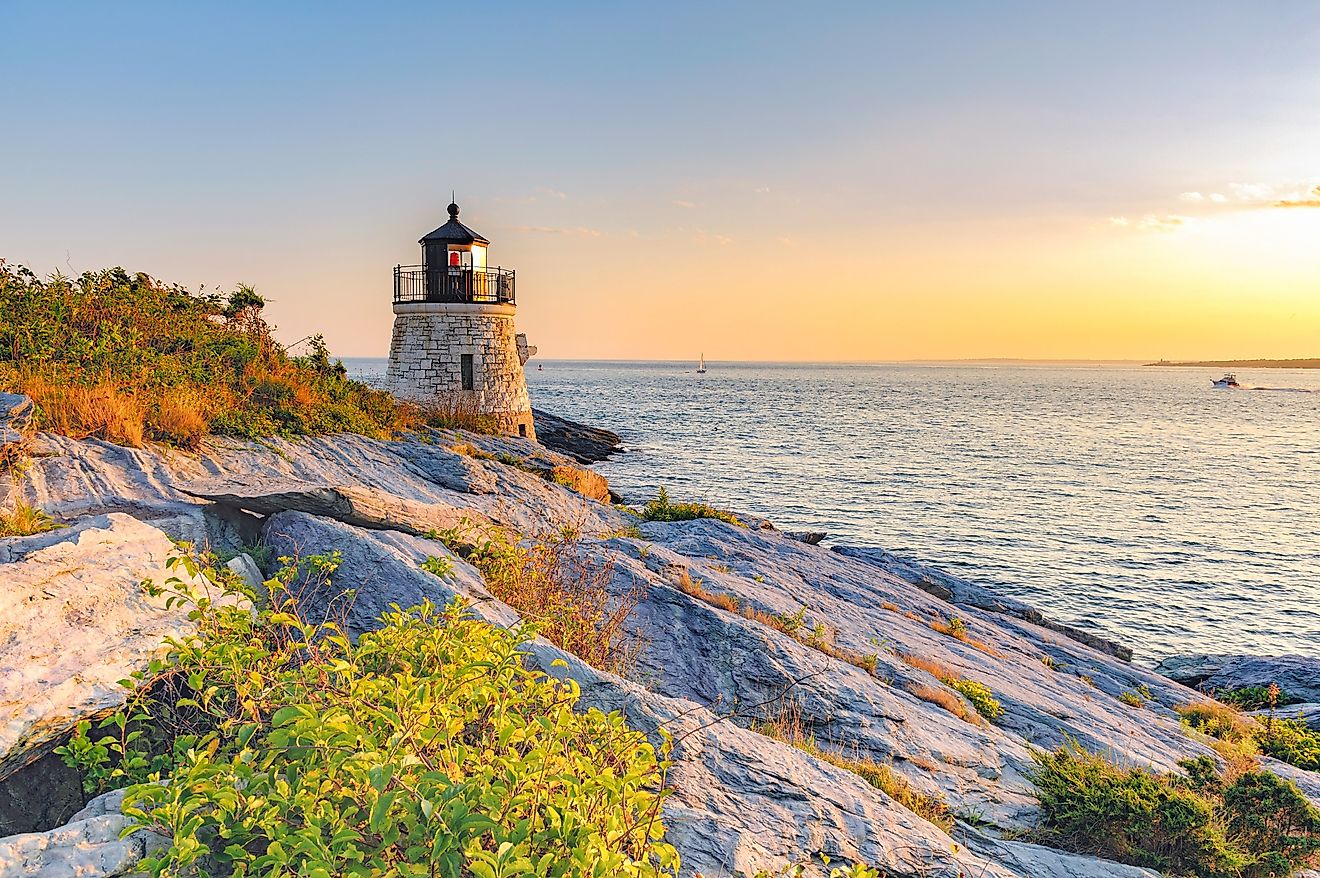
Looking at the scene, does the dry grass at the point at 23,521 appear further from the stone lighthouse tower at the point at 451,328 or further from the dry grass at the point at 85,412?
the stone lighthouse tower at the point at 451,328

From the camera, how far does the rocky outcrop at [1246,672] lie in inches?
654

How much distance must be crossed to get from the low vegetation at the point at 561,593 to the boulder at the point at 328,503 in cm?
41

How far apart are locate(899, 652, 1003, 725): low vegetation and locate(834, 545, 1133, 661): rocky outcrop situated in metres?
8.94

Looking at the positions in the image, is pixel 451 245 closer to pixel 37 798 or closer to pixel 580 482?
pixel 580 482

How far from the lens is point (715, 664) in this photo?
897 centimetres

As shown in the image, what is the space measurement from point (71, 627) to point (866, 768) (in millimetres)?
6236

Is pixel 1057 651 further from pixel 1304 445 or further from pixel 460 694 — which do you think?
pixel 1304 445

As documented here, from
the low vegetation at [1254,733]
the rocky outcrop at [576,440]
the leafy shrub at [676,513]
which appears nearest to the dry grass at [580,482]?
the leafy shrub at [676,513]

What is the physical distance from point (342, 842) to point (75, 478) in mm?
7986

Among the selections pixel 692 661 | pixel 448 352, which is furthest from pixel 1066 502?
pixel 692 661

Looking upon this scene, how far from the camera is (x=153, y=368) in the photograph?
1322 centimetres

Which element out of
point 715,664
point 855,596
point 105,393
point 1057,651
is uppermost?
point 105,393

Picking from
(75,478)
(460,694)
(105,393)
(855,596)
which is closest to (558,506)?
(855,596)

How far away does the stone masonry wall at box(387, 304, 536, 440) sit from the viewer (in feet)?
99.7
